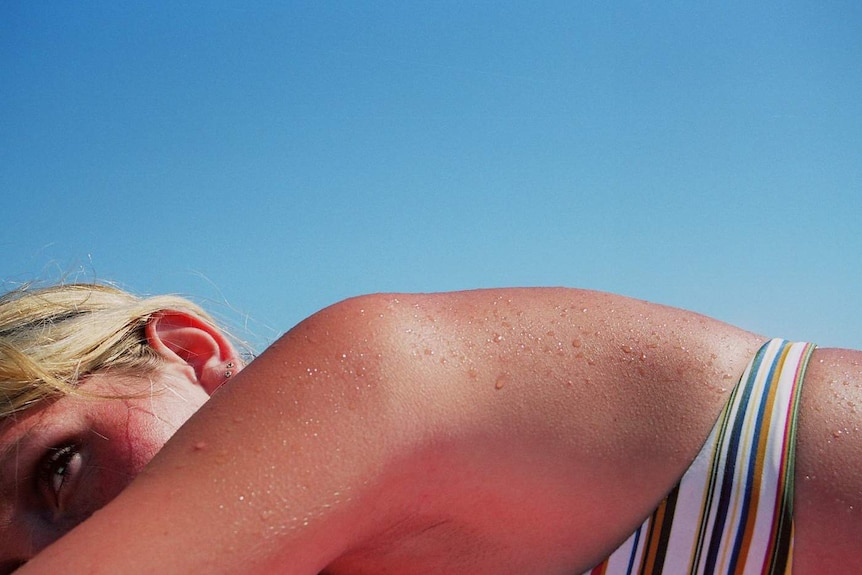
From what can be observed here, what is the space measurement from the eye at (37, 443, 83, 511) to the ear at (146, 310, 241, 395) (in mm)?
405

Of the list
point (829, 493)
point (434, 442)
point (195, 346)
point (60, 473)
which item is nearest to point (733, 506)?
point (829, 493)

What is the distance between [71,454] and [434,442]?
131 centimetres

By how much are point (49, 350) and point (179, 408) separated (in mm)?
418

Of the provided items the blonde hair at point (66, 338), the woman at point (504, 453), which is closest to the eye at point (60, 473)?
the blonde hair at point (66, 338)

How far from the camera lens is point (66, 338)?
7.85ft

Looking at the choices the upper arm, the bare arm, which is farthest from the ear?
the upper arm

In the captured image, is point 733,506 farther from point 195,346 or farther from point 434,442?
point 195,346

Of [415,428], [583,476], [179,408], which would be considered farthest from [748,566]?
[179,408]

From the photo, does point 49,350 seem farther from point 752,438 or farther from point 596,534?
point 752,438

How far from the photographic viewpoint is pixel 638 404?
1790 mm

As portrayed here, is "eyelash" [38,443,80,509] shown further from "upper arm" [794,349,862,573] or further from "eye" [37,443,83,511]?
"upper arm" [794,349,862,573]

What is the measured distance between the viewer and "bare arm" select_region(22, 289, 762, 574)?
1401mm

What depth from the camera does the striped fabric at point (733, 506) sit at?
1730mm

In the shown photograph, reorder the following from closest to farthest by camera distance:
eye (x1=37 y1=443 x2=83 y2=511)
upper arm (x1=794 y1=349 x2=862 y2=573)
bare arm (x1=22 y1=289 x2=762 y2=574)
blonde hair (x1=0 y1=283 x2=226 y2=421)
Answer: bare arm (x1=22 y1=289 x2=762 y2=574) → upper arm (x1=794 y1=349 x2=862 y2=573) → blonde hair (x1=0 y1=283 x2=226 y2=421) → eye (x1=37 y1=443 x2=83 y2=511)
